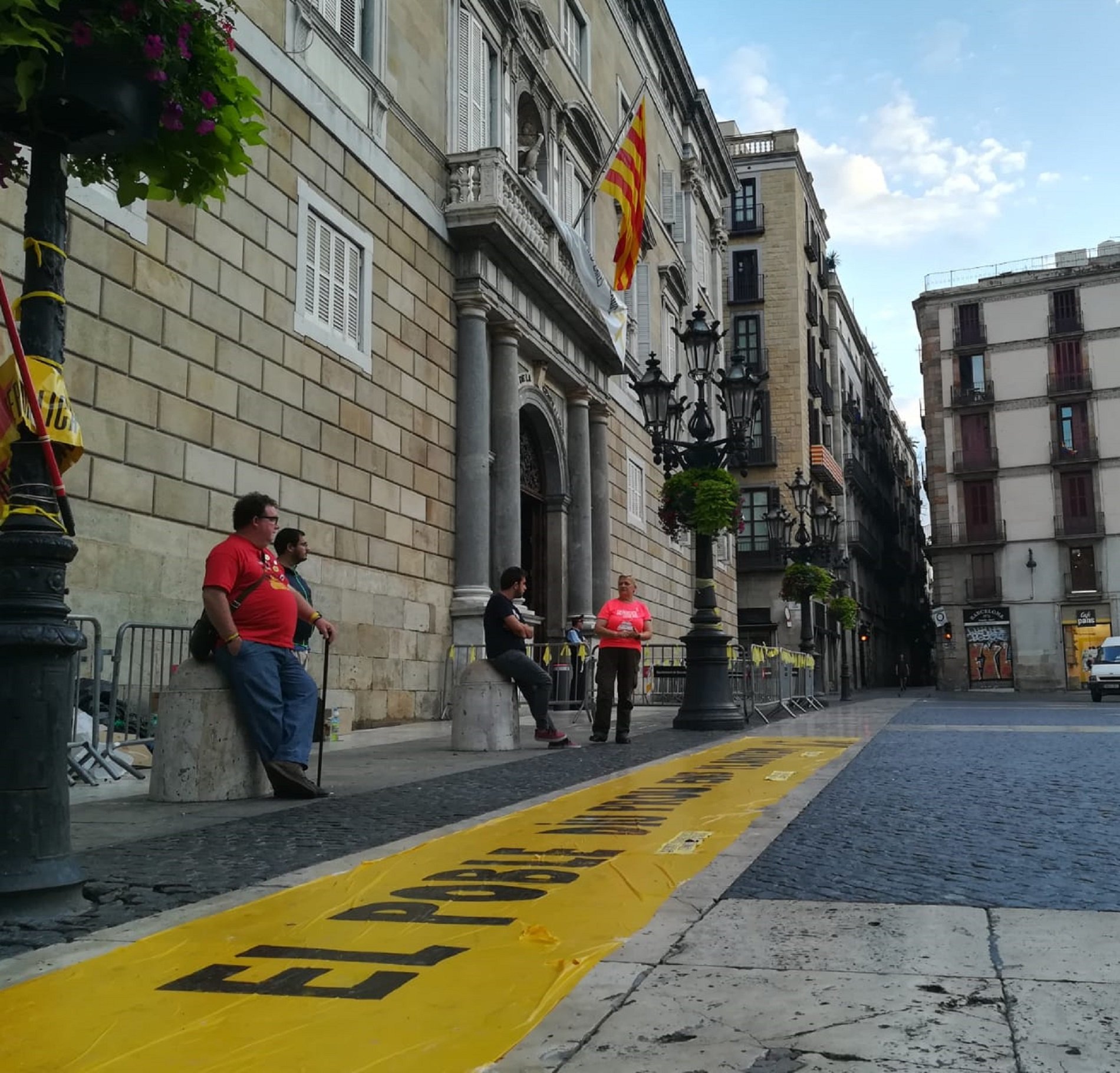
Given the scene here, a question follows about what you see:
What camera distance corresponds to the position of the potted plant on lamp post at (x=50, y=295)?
3719mm

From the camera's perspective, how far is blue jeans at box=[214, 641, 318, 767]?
6594mm

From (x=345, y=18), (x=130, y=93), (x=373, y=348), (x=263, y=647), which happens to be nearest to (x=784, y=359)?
(x=345, y=18)

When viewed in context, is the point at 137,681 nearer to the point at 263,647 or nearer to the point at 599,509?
the point at 263,647

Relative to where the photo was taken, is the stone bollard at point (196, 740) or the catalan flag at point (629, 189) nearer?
the stone bollard at point (196, 740)

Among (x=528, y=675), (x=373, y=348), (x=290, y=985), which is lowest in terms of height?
(x=290, y=985)

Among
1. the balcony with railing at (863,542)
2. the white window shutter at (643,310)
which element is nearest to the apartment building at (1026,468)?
the balcony with railing at (863,542)

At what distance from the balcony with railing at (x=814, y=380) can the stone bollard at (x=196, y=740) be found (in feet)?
148

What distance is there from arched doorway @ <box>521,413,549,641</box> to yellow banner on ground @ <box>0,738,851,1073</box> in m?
15.3

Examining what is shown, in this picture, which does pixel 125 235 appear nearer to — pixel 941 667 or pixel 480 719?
pixel 480 719

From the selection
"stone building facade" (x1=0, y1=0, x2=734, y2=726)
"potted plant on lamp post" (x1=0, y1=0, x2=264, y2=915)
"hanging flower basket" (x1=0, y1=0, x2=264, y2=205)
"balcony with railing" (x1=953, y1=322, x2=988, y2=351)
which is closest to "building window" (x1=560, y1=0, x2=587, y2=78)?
"stone building facade" (x1=0, y1=0, x2=734, y2=726)

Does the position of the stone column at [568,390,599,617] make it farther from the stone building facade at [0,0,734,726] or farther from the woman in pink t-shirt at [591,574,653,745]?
the woman in pink t-shirt at [591,574,653,745]

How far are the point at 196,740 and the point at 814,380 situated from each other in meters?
47.0

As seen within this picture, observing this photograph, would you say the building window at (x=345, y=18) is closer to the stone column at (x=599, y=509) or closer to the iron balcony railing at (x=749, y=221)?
the stone column at (x=599, y=509)

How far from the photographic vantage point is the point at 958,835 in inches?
205
